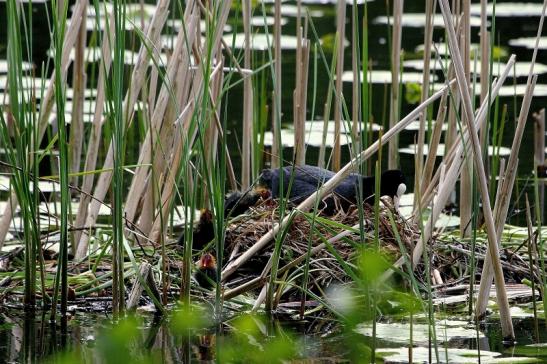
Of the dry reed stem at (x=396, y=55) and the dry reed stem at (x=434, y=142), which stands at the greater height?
the dry reed stem at (x=396, y=55)

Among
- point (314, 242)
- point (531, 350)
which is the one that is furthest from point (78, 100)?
point (531, 350)

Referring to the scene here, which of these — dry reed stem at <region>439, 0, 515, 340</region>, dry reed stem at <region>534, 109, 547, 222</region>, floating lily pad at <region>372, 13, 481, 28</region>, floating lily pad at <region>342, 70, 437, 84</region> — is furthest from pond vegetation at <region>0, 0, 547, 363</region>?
floating lily pad at <region>372, 13, 481, 28</region>

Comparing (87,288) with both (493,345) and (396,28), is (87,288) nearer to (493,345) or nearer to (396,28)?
(493,345)

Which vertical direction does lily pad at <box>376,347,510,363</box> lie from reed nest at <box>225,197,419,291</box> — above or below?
below

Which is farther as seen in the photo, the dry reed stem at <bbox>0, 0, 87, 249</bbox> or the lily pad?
the dry reed stem at <bbox>0, 0, 87, 249</bbox>

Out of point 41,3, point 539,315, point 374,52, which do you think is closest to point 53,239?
point 539,315

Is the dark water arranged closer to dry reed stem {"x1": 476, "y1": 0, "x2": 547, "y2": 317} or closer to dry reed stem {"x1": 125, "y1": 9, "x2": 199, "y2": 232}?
dry reed stem {"x1": 476, "y1": 0, "x2": 547, "y2": 317}

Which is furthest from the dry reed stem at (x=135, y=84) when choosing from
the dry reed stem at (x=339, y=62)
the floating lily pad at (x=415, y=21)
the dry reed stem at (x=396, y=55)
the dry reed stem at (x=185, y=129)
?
the floating lily pad at (x=415, y=21)

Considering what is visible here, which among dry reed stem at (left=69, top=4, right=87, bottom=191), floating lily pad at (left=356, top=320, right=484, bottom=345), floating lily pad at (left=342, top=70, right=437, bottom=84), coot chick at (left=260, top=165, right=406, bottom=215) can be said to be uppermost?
dry reed stem at (left=69, top=4, right=87, bottom=191)

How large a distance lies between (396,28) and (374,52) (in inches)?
210

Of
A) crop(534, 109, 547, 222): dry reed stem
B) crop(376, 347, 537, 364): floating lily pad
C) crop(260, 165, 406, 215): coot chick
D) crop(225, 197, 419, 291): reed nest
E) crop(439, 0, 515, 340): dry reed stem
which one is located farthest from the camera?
crop(534, 109, 547, 222): dry reed stem

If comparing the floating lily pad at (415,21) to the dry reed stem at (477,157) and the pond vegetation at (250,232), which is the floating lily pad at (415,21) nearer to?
the pond vegetation at (250,232)

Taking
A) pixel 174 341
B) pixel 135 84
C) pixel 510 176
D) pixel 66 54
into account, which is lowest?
pixel 174 341

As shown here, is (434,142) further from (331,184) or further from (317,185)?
(331,184)
